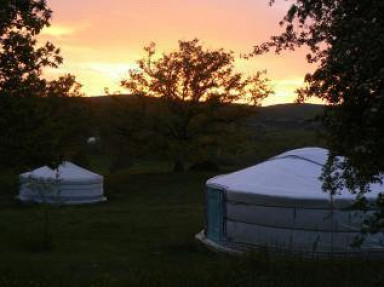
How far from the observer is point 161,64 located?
1325 inches

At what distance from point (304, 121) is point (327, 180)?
2.24 ft

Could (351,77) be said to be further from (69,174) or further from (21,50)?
(69,174)

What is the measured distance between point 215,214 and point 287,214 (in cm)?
209

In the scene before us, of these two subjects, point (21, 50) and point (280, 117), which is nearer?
point (21, 50)

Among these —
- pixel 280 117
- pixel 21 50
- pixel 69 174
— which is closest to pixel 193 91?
pixel 69 174

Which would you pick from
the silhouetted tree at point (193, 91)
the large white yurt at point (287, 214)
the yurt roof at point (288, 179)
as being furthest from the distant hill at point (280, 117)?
the large white yurt at point (287, 214)

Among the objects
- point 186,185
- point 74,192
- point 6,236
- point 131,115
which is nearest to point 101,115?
point 131,115

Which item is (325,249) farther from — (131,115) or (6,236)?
(131,115)

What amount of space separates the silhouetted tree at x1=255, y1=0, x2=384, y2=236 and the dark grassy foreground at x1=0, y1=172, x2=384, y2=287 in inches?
59.2

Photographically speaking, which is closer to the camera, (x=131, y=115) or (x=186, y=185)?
(x=186, y=185)

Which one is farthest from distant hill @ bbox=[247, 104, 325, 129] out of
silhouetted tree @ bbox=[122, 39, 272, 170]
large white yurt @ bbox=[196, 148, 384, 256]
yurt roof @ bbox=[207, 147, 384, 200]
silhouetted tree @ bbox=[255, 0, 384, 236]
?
silhouetted tree @ bbox=[255, 0, 384, 236]

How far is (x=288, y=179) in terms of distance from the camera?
12570mm

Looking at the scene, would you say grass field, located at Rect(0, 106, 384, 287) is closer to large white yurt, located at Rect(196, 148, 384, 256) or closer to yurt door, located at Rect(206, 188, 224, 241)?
yurt door, located at Rect(206, 188, 224, 241)

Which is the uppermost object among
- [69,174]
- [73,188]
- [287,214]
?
[287,214]
